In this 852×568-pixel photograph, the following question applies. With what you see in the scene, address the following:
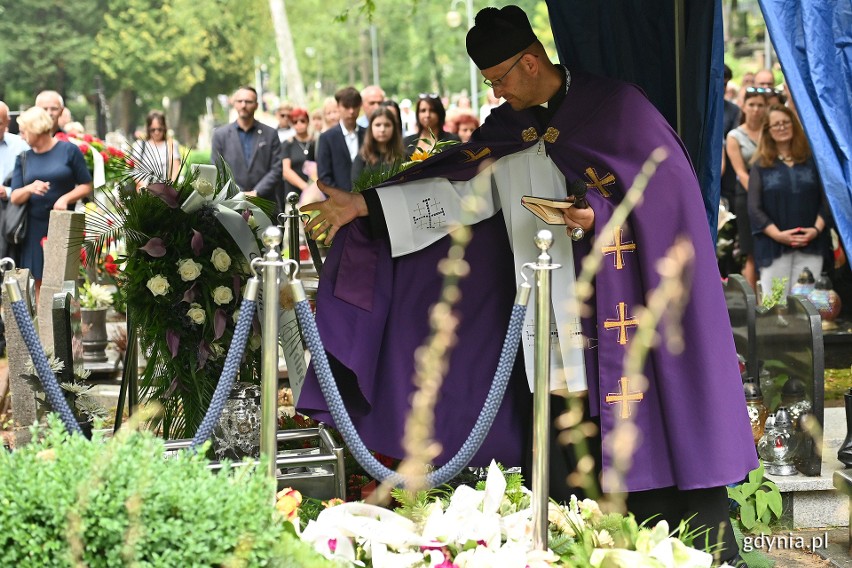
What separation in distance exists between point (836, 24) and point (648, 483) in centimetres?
165

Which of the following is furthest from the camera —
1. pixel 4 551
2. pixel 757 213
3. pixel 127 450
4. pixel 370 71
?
pixel 370 71

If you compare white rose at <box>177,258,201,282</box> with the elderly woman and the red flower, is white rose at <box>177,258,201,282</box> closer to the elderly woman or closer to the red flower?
the elderly woman

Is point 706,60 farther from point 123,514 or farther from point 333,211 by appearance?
point 123,514

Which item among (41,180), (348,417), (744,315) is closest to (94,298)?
(41,180)

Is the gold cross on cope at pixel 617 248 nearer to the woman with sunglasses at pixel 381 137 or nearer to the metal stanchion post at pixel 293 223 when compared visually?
the metal stanchion post at pixel 293 223

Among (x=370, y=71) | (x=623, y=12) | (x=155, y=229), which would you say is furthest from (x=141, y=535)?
(x=370, y=71)

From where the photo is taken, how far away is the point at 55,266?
7.25m

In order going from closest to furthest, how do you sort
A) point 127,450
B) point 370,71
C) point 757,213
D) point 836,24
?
1. point 127,450
2. point 836,24
3. point 757,213
4. point 370,71

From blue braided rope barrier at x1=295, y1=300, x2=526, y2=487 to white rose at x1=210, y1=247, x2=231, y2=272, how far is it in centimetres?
141

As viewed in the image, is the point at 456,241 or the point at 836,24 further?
the point at 456,241

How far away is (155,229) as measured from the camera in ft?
16.7

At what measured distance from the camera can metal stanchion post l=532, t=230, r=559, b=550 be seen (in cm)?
366

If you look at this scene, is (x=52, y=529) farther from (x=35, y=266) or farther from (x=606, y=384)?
(x=35, y=266)

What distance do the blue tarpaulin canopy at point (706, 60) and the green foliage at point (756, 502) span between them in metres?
1.16
